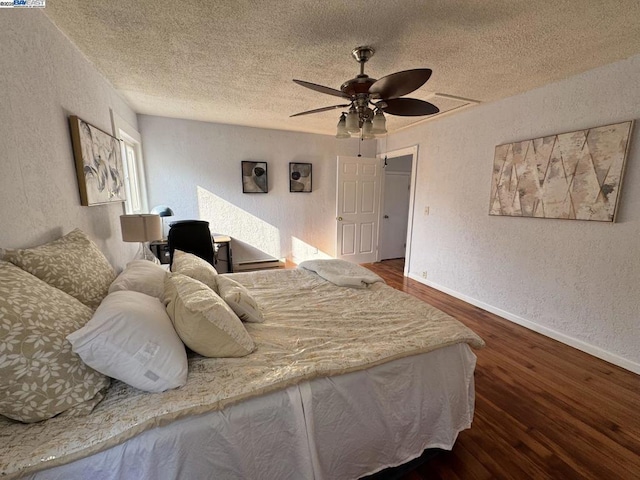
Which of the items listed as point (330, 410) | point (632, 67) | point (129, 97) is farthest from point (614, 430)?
point (129, 97)

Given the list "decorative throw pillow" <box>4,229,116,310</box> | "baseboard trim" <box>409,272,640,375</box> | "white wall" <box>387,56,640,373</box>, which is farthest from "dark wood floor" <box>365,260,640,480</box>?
"decorative throw pillow" <box>4,229,116,310</box>

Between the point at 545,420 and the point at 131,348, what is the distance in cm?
225

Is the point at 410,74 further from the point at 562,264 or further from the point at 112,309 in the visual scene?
the point at 562,264

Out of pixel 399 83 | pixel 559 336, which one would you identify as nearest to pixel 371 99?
pixel 399 83

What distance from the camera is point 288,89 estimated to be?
2.61 meters

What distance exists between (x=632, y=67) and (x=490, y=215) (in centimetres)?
148

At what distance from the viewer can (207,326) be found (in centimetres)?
111

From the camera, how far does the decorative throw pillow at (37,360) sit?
0.75 meters

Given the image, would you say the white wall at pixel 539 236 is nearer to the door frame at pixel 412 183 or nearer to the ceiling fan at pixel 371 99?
the door frame at pixel 412 183

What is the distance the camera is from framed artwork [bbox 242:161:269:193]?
4184 millimetres

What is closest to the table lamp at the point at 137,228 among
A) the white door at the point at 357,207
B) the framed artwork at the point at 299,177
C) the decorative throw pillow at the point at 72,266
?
the decorative throw pillow at the point at 72,266

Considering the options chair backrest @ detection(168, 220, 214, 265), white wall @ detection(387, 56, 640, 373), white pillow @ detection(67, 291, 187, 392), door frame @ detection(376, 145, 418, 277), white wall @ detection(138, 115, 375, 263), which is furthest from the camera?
door frame @ detection(376, 145, 418, 277)

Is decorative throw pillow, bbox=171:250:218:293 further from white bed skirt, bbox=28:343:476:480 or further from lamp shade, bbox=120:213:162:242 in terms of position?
white bed skirt, bbox=28:343:476:480

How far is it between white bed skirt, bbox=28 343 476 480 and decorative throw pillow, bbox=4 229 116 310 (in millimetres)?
702
